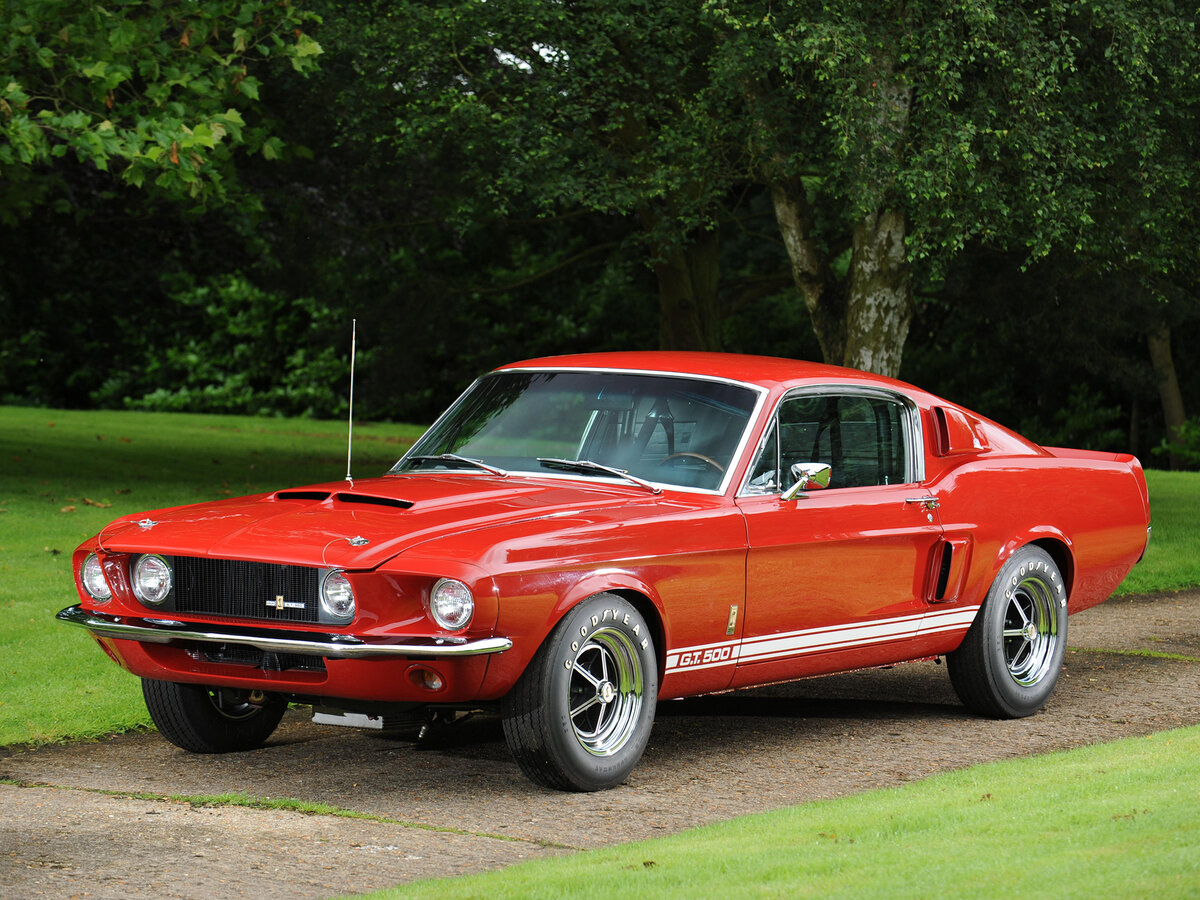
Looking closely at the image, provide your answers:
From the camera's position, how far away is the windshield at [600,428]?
7.20 m

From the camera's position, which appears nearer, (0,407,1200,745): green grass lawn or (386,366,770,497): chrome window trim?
(386,366,770,497): chrome window trim

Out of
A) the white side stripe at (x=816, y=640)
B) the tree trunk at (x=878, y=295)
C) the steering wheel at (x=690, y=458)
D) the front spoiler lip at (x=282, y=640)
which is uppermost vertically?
the tree trunk at (x=878, y=295)

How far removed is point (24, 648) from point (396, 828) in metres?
4.34

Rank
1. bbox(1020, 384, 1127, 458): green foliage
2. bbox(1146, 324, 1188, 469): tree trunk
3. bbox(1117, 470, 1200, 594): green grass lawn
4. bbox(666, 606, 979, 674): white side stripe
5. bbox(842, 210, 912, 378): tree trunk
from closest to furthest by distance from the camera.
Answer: bbox(666, 606, 979, 674): white side stripe → bbox(1117, 470, 1200, 594): green grass lawn → bbox(842, 210, 912, 378): tree trunk → bbox(1146, 324, 1188, 469): tree trunk → bbox(1020, 384, 1127, 458): green foliage

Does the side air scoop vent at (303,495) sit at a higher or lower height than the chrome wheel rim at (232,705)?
higher

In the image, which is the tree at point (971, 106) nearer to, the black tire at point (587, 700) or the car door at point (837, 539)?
the car door at point (837, 539)

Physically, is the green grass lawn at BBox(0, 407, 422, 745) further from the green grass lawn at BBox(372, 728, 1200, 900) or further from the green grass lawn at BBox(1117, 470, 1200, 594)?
the green grass lawn at BBox(1117, 470, 1200, 594)

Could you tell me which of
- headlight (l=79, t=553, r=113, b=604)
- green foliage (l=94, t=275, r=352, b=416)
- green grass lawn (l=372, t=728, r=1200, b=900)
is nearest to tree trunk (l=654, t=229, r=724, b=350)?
green foliage (l=94, t=275, r=352, b=416)

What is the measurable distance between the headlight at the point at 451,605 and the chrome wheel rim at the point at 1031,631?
3477 mm

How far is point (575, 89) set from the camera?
1719 cm

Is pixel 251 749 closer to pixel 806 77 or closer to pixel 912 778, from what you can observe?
pixel 912 778

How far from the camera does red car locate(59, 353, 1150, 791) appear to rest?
6012 millimetres

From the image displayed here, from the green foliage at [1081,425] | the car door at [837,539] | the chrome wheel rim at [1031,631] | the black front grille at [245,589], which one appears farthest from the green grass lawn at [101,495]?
the green foliage at [1081,425]

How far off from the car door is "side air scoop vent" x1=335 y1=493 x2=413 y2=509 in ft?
4.70
